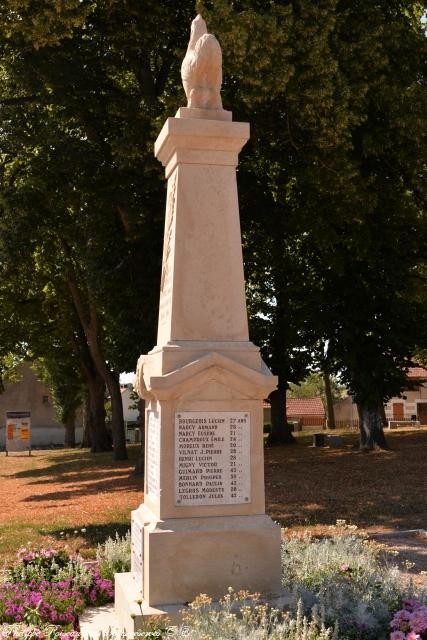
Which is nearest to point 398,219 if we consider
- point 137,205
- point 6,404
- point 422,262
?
point 422,262

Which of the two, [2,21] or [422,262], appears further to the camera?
[422,262]

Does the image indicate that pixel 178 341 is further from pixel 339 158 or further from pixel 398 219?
pixel 398 219

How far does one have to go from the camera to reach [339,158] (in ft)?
48.2

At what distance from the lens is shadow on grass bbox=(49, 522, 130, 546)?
10.4m

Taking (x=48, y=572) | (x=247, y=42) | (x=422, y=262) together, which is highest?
(x=247, y=42)

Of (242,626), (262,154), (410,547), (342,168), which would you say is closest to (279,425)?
(262,154)

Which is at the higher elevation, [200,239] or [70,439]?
[200,239]

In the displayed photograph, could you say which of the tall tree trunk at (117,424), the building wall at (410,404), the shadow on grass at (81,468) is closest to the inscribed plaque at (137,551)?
the shadow on grass at (81,468)

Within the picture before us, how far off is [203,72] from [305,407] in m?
66.3

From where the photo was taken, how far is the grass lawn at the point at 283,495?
37.0 ft

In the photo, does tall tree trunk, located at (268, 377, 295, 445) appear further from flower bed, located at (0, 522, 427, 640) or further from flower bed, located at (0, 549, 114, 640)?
flower bed, located at (0, 549, 114, 640)

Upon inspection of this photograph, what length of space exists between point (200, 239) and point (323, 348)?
18040 millimetres

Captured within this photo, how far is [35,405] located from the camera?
5881 cm

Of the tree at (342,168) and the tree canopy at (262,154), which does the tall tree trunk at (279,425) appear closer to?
the tree at (342,168)
